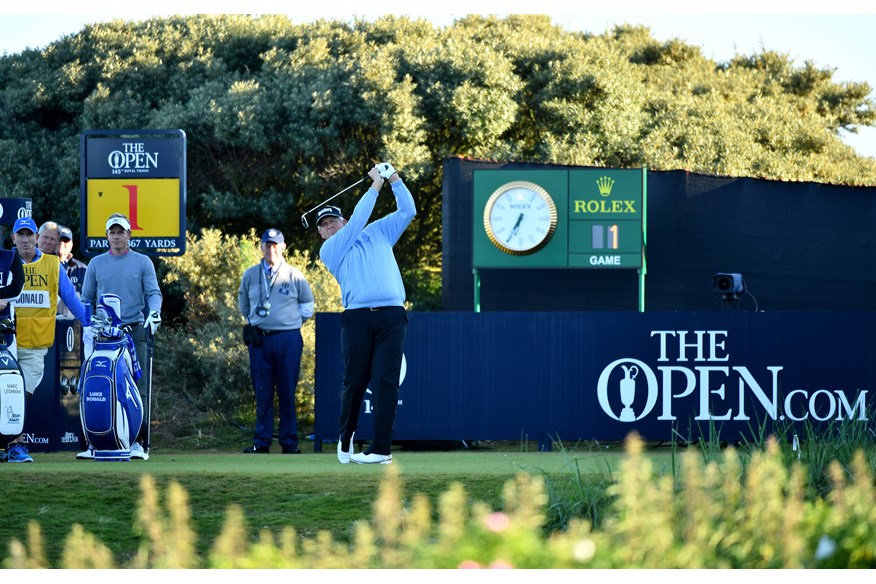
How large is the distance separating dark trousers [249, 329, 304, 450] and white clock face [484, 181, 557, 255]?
5.98 m

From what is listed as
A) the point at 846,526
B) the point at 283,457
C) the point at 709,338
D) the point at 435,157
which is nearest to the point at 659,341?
the point at 709,338

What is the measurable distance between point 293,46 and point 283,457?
17.3m

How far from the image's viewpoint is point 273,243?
11.6m

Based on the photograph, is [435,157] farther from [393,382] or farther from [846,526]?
[846,526]

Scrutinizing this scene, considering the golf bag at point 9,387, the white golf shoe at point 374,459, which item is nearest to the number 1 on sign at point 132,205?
the golf bag at point 9,387

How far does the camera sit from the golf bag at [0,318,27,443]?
380 inches

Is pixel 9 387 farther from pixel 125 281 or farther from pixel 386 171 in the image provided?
pixel 386 171

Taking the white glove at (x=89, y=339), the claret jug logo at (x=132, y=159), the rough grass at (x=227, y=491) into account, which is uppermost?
the claret jug logo at (x=132, y=159)

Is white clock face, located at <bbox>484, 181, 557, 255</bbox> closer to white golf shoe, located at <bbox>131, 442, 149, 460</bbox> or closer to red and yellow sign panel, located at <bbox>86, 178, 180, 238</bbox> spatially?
red and yellow sign panel, located at <bbox>86, 178, 180, 238</bbox>

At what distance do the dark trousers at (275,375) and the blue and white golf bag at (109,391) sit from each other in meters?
1.86

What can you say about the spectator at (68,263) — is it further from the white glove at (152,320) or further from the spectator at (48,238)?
the white glove at (152,320)

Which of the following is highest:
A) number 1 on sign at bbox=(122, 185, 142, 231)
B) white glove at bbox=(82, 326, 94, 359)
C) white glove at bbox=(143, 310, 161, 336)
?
number 1 on sign at bbox=(122, 185, 142, 231)

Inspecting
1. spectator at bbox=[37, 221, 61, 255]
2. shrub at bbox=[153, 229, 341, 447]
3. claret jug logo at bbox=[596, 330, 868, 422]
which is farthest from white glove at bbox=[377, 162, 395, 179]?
shrub at bbox=[153, 229, 341, 447]

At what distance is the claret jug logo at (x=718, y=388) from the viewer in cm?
1123
